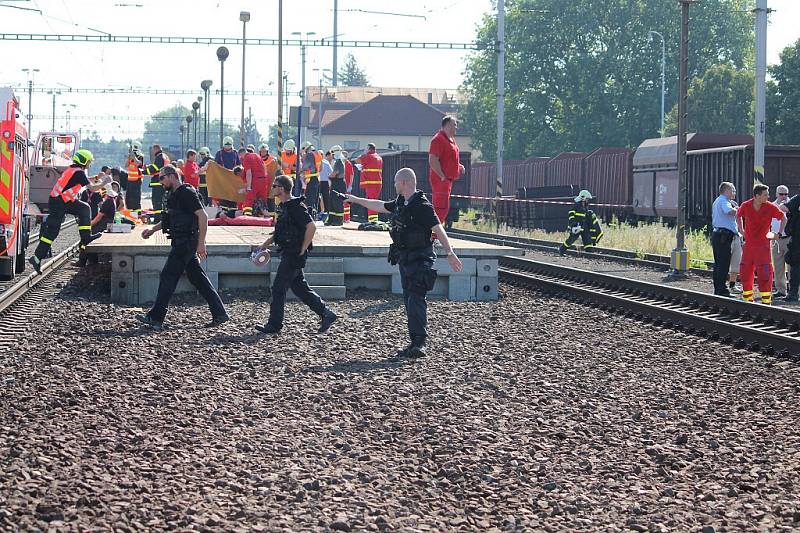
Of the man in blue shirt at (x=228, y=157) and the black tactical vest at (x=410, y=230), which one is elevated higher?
the man in blue shirt at (x=228, y=157)

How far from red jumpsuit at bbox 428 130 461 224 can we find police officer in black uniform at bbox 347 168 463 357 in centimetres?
438

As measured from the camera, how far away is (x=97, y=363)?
10.1 meters

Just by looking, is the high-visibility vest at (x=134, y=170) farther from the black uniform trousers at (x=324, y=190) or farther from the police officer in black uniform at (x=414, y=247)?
the police officer in black uniform at (x=414, y=247)

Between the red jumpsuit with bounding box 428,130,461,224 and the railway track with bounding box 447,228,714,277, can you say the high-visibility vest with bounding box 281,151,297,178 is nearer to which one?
the railway track with bounding box 447,228,714,277

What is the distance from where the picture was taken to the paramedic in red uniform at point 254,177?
25391 millimetres

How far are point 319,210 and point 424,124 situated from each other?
263 ft

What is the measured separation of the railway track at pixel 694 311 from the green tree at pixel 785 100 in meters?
39.4

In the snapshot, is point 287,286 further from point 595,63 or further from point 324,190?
point 595,63

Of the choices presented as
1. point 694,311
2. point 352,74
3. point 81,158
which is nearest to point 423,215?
point 694,311

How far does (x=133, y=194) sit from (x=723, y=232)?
19.4 metres

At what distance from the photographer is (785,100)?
55344 mm

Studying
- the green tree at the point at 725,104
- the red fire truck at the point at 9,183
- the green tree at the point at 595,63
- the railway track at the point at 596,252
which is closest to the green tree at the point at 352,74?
the green tree at the point at 595,63

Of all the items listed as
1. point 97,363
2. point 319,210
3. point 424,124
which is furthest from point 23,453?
point 424,124

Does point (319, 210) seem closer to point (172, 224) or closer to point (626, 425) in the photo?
point (172, 224)
